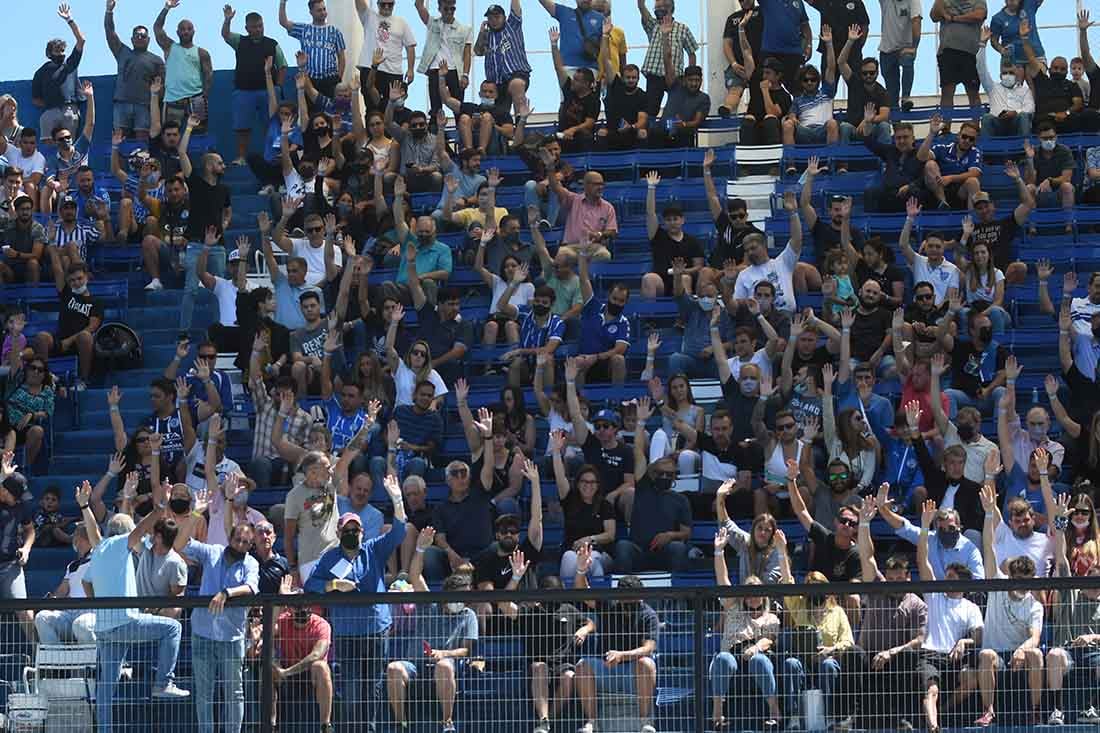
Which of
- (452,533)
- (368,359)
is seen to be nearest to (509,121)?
(368,359)

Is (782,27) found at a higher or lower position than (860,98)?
higher

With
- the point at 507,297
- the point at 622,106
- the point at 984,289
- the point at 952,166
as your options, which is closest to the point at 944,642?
the point at 984,289

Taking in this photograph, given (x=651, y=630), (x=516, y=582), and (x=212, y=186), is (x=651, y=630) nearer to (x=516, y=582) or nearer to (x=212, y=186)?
(x=516, y=582)

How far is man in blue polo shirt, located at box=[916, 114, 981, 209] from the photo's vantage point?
1906cm

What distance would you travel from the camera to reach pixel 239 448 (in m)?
17.5

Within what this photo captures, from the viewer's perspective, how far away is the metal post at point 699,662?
10.6 metres

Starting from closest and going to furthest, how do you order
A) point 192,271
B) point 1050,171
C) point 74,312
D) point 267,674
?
point 267,674
point 74,312
point 1050,171
point 192,271

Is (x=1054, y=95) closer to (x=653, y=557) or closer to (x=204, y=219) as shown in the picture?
(x=653, y=557)

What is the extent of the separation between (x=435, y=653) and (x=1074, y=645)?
3153 mm

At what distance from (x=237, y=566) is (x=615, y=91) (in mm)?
8683

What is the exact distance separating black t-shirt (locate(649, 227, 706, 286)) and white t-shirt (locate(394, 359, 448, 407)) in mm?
2386

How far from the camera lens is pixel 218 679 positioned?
10.8 meters

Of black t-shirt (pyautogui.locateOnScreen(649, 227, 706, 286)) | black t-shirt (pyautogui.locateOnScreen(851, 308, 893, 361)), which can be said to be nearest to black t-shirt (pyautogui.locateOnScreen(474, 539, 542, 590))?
black t-shirt (pyautogui.locateOnScreen(851, 308, 893, 361))

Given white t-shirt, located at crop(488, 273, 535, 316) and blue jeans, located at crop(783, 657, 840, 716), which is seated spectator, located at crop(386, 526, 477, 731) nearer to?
blue jeans, located at crop(783, 657, 840, 716)
